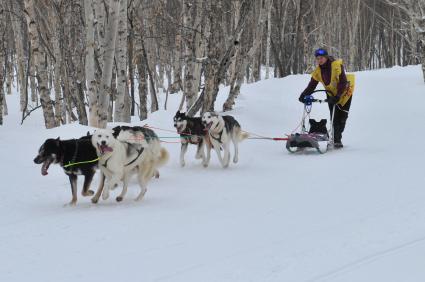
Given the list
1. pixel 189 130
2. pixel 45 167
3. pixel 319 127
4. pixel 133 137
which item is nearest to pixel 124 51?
pixel 189 130

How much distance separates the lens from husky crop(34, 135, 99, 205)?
5.24 m

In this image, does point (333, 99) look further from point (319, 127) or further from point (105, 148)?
point (105, 148)

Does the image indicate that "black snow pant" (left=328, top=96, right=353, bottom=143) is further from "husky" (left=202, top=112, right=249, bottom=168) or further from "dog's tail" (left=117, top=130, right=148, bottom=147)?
"dog's tail" (left=117, top=130, right=148, bottom=147)

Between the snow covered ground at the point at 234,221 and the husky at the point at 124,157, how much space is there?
221 mm

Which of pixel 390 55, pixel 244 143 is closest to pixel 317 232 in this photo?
pixel 244 143

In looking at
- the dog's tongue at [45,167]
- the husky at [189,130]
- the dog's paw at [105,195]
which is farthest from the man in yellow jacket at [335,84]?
the dog's tongue at [45,167]

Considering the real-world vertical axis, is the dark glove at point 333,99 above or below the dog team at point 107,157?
above

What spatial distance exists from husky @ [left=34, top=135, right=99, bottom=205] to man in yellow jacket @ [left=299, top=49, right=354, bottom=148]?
4514 mm

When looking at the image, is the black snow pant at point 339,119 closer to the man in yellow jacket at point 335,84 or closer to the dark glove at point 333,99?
the man in yellow jacket at point 335,84

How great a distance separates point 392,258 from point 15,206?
12.9 feet

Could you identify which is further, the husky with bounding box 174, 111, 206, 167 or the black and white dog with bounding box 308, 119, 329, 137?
the black and white dog with bounding box 308, 119, 329, 137

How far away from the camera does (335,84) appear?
8742 millimetres

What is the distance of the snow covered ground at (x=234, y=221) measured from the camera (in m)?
3.37

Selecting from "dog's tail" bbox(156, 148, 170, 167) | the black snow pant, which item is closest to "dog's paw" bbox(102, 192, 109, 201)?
"dog's tail" bbox(156, 148, 170, 167)
